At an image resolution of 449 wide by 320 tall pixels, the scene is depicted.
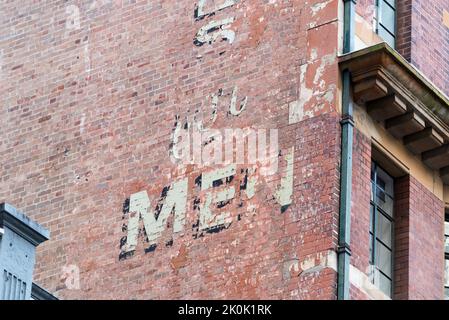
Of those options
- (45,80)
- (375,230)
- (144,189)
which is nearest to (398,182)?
(375,230)

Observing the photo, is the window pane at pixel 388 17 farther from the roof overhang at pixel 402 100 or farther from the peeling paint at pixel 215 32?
the peeling paint at pixel 215 32

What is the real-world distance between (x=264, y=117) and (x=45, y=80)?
188 inches

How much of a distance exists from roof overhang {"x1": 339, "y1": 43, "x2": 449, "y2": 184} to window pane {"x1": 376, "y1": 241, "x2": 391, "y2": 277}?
168cm

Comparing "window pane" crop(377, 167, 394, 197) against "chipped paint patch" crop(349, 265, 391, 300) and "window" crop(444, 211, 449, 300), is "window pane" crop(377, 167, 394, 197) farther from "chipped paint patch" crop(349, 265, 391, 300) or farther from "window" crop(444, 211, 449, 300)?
"chipped paint patch" crop(349, 265, 391, 300)

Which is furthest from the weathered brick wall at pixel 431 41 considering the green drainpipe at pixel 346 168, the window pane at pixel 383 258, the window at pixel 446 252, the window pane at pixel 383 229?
the window pane at pixel 383 258

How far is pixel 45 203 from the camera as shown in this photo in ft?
109

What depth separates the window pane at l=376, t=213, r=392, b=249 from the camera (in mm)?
30797

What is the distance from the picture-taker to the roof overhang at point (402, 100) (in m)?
30.4

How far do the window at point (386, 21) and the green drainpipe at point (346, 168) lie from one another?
102 centimetres

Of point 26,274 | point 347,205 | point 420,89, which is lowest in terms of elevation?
point 26,274

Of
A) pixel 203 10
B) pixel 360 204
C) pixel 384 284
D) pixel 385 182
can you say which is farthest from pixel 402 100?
pixel 203 10

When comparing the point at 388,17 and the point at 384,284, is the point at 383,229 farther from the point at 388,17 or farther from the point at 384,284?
the point at 388,17

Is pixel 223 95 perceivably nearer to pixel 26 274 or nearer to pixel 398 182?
pixel 398 182

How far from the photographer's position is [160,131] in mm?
32250
